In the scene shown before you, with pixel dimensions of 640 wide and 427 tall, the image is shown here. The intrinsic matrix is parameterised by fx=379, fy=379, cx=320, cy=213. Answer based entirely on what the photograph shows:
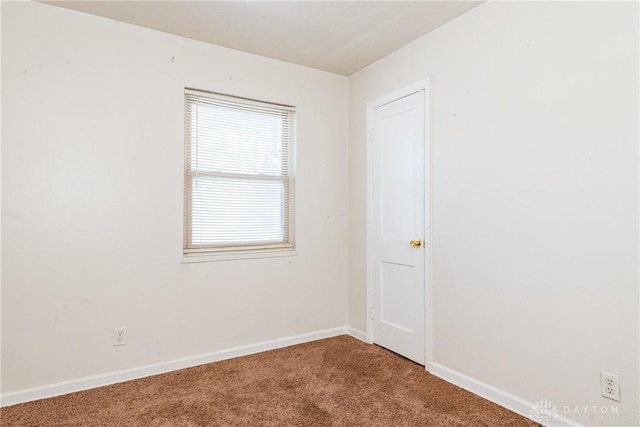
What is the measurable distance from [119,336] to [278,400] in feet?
3.92

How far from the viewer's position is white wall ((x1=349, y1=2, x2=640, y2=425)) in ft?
5.82

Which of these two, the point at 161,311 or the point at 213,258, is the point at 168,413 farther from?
the point at 213,258

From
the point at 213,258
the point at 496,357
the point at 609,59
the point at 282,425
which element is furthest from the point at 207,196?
the point at 609,59

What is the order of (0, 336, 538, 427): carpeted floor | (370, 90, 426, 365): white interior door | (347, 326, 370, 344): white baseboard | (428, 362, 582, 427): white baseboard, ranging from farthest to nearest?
(347, 326, 370, 344): white baseboard → (370, 90, 426, 365): white interior door → (0, 336, 538, 427): carpeted floor → (428, 362, 582, 427): white baseboard

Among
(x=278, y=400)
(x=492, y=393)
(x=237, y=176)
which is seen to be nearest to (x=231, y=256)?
(x=237, y=176)

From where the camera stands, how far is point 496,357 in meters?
2.30

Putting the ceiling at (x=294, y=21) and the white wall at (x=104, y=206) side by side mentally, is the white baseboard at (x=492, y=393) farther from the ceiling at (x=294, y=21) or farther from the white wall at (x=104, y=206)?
the ceiling at (x=294, y=21)

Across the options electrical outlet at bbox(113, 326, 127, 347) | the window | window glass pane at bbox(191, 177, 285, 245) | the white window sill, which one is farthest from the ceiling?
electrical outlet at bbox(113, 326, 127, 347)

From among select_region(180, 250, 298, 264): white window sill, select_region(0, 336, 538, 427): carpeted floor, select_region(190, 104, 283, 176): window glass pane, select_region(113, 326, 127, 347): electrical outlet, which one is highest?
select_region(190, 104, 283, 176): window glass pane

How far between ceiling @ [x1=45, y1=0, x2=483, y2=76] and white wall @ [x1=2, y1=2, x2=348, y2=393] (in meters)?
0.15

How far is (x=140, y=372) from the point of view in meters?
2.66

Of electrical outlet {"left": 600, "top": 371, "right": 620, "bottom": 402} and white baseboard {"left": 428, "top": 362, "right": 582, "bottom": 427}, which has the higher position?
electrical outlet {"left": 600, "top": 371, "right": 620, "bottom": 402}

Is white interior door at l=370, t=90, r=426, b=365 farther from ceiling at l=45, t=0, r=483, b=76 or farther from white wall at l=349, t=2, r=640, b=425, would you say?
ceiling at l=45, t=0, r=483, b=76

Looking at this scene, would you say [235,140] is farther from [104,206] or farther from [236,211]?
[104,206]
